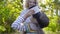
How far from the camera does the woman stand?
977mm

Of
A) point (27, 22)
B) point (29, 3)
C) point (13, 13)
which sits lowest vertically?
point (13, 13)

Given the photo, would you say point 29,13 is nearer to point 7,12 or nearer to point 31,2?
point 31,2

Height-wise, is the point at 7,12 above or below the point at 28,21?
below

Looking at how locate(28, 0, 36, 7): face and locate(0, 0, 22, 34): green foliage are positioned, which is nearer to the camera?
locate(28, 0, 36, 7): face

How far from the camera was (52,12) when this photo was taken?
2270 millimetres

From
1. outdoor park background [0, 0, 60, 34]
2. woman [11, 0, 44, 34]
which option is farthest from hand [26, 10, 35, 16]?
outdoor park background [0, 0, 60, 34]

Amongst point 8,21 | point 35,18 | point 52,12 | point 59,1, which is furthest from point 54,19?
point 35,18

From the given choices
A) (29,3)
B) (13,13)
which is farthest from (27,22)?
(13,13)

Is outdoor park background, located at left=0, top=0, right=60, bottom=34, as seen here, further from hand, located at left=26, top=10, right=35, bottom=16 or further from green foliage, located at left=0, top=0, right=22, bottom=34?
hand, located at left=26, top=10, right=35, bottom=16

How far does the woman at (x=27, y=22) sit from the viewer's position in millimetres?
977

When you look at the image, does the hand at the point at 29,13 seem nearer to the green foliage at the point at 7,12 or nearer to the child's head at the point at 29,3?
the child's head at the point at 29,3

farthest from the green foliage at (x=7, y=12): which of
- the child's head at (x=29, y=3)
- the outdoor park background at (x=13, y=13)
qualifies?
the child's head at (x=29, y=3)

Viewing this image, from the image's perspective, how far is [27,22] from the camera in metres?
0.98

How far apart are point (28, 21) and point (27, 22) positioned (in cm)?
1
